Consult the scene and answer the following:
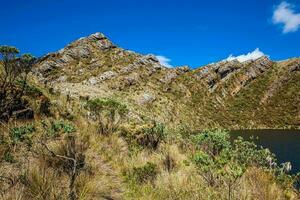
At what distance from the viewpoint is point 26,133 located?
27.5 ft

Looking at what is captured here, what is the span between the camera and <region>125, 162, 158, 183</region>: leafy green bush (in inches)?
321

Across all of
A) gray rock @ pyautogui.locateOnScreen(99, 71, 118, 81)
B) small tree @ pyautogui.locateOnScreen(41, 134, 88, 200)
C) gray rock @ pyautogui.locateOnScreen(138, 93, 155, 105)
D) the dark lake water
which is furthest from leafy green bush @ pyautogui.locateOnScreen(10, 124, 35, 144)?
gray rock @ pyautogui.locateOnScreen(99, 71, 118, 81)

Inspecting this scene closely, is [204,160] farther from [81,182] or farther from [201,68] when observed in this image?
[201,68]

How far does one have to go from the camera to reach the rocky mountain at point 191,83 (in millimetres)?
103688

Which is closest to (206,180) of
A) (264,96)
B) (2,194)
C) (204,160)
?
(204,160)

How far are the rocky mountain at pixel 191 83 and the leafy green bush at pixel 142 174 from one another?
3229 inches

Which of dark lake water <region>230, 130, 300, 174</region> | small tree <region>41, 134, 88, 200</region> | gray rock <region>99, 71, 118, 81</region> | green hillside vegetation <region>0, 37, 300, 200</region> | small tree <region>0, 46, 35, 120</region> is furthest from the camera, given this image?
gray rock <region>99, 71, 118, 81</region>

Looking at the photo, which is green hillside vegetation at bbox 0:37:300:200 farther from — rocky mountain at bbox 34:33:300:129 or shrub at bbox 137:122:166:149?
rocky mountain at bbox 34:33:300:129

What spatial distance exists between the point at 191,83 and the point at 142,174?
11857 centimetres

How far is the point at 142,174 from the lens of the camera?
835 cm

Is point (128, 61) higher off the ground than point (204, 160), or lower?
higher

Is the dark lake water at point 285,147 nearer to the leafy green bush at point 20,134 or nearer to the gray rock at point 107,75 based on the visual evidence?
the leafy green bush at point 20,134

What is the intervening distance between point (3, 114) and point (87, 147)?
3024mm

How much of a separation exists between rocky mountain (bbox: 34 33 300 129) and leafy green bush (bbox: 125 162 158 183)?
82.0 meters
